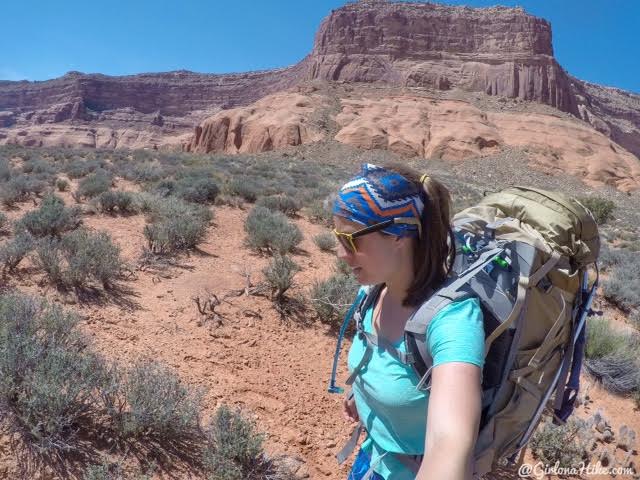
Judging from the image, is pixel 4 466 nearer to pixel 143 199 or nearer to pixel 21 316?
pixel 21 316

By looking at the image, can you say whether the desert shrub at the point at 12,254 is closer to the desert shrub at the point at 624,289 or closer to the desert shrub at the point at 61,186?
the desert shrub at the point at 61,186

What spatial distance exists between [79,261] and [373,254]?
3992mm

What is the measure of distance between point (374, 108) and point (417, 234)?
149ft

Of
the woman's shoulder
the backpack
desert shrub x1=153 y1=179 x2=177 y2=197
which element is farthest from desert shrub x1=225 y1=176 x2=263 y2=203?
the woman's shoulder

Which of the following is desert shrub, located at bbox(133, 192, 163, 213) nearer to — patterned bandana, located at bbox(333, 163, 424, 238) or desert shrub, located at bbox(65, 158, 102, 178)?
desert shrub, located at bbox(65, 158, 102, 178)

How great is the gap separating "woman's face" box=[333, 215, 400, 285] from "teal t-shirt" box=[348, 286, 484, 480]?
0.25m

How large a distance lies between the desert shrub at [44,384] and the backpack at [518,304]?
5.97ft

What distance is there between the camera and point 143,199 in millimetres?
7820

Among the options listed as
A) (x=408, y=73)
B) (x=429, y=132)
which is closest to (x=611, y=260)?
(x=429, y=132)

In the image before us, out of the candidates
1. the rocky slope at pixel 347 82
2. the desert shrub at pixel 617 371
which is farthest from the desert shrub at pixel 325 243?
the rocky slope at pixel 347 82

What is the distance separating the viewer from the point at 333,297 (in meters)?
4.83

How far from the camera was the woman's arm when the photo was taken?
1.02 metres

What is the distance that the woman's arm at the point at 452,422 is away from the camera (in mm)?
1017

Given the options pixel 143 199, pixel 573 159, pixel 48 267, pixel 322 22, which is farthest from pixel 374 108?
pixel 48 267
